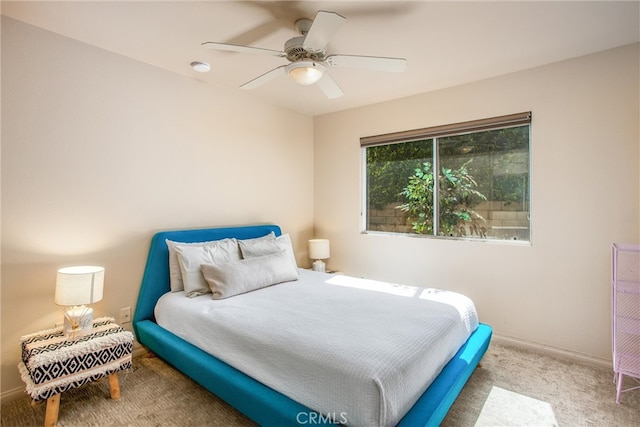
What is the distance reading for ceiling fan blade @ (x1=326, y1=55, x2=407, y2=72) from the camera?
6.72 ft

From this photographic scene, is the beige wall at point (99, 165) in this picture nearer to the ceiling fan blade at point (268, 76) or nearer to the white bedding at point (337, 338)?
the white bedding at point (337, 338)

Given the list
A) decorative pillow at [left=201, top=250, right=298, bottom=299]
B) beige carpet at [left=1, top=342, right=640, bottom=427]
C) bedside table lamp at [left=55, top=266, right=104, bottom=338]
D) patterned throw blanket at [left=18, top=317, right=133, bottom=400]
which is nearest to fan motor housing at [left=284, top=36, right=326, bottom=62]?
decorative pillow at [left=201, top=250, right=298, bottom=299]

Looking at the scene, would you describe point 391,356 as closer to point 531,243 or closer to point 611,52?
point 531,243

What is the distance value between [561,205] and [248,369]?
109 inches

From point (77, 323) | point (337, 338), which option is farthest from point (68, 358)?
point (337, 338)

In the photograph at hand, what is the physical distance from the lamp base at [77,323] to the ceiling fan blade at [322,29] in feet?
7.37

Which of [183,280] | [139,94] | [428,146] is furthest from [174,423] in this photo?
[428,146]

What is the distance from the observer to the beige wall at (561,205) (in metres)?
2.50

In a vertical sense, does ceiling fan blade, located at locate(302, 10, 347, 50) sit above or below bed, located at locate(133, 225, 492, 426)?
above

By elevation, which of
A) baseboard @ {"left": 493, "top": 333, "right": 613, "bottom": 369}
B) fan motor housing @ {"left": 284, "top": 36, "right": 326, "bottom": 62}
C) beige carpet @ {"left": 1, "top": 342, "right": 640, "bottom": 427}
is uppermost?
fan motor housing @ {"left": 284, "top": 36, "right": 326, "bottom": 62}

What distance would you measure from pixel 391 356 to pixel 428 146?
8.44 ft

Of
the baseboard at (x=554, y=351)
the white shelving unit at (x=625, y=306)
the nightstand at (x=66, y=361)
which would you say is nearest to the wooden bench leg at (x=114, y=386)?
the nightstand at (x=66, y=361)

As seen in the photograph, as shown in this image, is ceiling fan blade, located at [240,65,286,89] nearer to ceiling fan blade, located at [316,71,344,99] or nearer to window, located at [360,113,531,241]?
ceiling fan blade, located at [316,71,344,99]

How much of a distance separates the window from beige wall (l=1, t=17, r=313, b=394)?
1.60 metres
